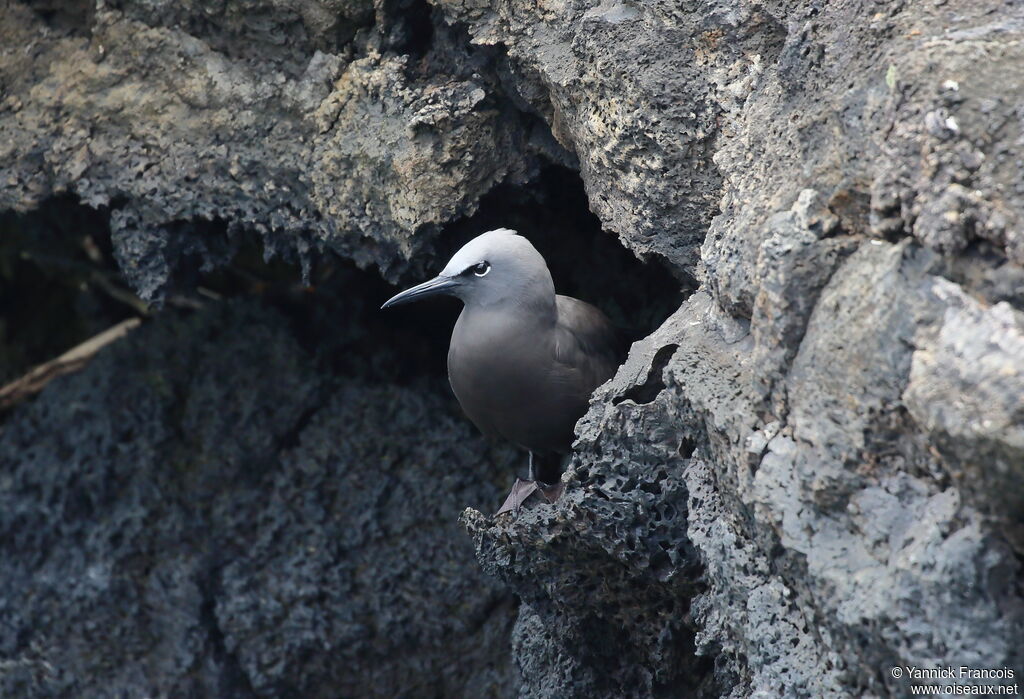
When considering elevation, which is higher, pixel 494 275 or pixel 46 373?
pixel 494 275

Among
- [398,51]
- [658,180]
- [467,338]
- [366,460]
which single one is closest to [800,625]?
[658,180]

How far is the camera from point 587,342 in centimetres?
393

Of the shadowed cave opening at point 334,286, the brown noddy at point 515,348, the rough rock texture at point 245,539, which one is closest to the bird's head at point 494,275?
the brown noddy at point 515,348

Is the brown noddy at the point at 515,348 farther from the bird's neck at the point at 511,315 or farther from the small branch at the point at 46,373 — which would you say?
the small branch at the point at 46,373

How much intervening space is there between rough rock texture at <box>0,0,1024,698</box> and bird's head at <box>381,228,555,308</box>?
18 cm

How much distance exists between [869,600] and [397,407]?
2.97 metres

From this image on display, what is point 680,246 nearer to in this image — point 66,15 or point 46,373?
point 66,15

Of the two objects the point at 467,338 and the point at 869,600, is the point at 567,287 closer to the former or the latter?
the point at 467,338

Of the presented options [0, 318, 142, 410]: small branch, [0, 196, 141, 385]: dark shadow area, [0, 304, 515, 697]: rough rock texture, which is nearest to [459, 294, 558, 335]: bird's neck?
[0, 304, 515, 697]: rough rock texture

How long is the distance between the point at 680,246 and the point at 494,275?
68 centimetres

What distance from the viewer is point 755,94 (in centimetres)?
307

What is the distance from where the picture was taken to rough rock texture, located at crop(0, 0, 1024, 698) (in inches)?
80.9

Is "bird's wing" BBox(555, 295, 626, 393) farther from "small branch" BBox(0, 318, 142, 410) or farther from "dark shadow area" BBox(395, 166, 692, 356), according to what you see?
"small branch" BBox(0, 318, 142, 410)

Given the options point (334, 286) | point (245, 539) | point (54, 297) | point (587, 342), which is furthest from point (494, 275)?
point (54, 297)
